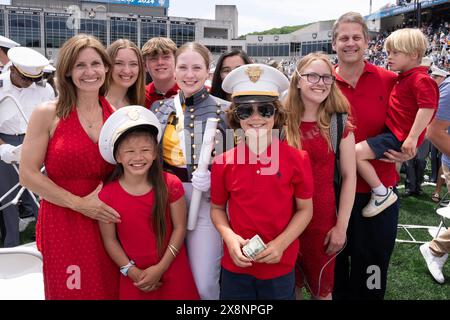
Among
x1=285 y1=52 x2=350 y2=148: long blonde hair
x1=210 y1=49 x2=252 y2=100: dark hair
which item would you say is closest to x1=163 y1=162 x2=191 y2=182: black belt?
x1=285 y1=52 x2=350 y2=148: long blonde hair

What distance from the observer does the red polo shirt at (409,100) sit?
2.79 m

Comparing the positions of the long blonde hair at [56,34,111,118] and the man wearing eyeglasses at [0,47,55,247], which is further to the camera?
the man wearing eyeglasses at [0,47,55,247]

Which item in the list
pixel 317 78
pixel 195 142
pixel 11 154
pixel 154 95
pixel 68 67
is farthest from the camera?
pixel 11 154

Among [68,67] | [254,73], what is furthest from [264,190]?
[68,67]

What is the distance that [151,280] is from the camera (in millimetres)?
2344

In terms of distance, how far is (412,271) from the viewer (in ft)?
15.7

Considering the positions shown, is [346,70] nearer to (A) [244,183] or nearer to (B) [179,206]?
(A) [244,183]

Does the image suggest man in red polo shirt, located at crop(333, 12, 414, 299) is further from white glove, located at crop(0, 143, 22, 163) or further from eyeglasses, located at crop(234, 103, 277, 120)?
white glove, located at crop(0, 143, 22, 163)

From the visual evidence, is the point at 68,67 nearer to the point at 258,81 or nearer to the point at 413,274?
the point at 258,81

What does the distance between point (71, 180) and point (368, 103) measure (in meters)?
2.05

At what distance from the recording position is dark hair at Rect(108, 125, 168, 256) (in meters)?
2.36

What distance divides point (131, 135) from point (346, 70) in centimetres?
163

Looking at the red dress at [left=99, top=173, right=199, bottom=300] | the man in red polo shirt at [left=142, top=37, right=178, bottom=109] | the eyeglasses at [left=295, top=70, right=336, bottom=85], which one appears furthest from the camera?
the man in red polo shirt at [left=142, top=37, right=178, bottom=109]

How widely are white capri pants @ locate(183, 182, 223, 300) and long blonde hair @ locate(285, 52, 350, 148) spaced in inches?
28.5
